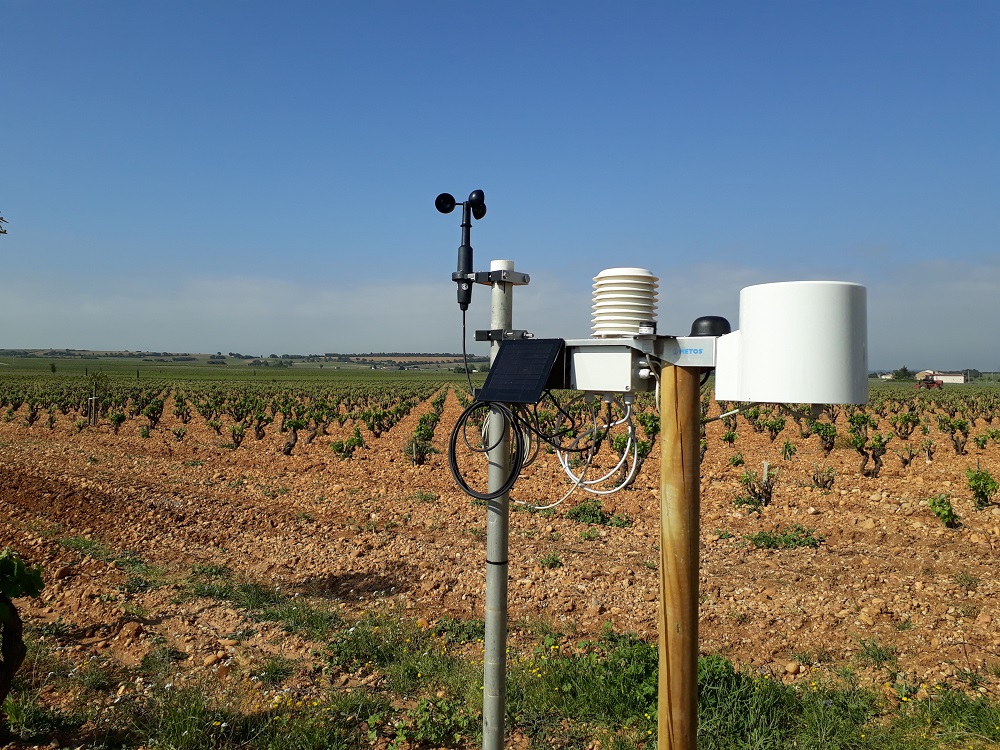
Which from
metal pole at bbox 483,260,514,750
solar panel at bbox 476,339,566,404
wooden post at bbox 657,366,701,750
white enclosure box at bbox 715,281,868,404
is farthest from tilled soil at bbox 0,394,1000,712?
white enclosure box at bbox 715,281,868,404

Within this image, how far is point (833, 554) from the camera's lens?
27.0 feet

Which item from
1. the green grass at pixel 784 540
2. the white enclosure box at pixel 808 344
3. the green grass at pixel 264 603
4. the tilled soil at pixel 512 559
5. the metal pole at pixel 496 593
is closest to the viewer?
the white enclosure box at pixel 808 344

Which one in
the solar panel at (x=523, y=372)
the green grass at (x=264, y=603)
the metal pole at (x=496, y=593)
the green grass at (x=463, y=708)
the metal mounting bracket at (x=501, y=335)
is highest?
the metal mounting bracket at (x=501, y=335)

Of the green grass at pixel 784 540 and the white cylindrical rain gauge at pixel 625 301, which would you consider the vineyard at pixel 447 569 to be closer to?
the green grass at pixel 784 540

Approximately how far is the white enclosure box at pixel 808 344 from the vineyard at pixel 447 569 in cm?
15

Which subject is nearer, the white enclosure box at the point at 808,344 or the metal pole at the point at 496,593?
the white enclosure box at the point at 808,344

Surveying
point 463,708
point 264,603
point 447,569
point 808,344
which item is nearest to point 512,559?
point 447,569

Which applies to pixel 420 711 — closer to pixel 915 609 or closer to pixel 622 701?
pixel 622 701

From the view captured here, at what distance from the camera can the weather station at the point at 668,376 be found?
2387mm

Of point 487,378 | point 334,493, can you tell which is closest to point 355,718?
point 487,378

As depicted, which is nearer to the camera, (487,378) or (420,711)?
(487,378)

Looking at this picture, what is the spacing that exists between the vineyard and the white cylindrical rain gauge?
0.62m

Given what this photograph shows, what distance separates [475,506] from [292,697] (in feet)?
21.8

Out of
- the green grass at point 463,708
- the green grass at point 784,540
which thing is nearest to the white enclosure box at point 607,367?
the green grass at point 463,708
